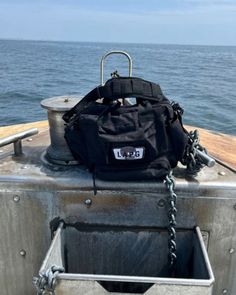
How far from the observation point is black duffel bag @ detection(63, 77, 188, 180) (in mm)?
1460

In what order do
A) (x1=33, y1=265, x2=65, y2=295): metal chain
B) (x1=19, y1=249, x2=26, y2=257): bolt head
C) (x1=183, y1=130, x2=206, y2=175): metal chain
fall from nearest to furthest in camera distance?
(x1=33, y1=265, x2=65, y2=295): metal chain < (x1=183, y1=130, x2=206, y2=175): metal chain < (x1=19, y1=249, x2=26, y2=257): bolt head

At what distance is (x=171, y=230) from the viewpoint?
157cm

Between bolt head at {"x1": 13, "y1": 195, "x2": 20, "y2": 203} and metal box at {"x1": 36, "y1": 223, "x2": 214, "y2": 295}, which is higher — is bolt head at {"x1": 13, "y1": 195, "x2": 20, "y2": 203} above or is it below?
above

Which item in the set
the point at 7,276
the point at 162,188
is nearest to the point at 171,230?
the point at 162,188

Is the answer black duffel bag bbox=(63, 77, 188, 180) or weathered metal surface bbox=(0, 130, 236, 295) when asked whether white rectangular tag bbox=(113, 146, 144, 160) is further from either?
weathered metal surface bbox=(0, 130, 236, 295)

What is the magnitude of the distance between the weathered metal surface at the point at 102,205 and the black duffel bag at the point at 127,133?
0.28 ft

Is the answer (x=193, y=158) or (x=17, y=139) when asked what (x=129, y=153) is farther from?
(x=17, y=139)

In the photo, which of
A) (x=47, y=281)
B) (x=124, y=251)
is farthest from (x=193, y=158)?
(x=47, y=281)

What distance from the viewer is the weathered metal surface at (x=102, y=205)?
5.23 ft

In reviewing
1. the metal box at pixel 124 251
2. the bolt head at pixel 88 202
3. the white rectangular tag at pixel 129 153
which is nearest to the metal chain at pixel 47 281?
the metal box at pixel 124 251

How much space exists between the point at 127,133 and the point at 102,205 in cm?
36

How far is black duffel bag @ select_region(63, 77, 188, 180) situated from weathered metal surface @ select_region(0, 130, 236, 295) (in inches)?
3.3

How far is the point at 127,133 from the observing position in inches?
57.4

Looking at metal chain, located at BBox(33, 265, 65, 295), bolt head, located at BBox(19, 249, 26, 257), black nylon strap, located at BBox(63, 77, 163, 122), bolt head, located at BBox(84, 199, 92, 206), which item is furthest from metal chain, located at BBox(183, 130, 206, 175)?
bolt head, located at BBox(19, 249, 26, 257)
